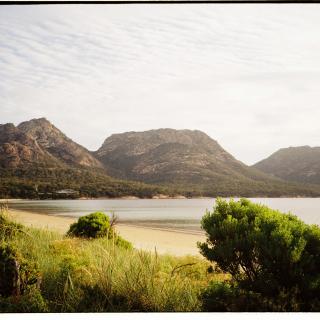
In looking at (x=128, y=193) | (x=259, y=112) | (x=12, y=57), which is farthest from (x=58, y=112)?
(x=12, y=57)

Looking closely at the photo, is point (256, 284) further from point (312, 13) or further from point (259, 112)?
point (259, 112)

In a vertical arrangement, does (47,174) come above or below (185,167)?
below

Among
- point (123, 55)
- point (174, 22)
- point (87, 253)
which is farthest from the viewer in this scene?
point (123, 55)

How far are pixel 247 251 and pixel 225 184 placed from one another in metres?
31.0

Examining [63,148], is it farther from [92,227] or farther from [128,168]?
[92,227]

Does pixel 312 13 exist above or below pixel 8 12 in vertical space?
above

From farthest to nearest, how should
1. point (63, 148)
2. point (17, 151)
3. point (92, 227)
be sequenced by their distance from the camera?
point (63, 148) → point (17, 151) → point (92, 227)

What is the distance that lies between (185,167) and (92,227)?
31.7 meters

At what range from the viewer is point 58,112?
236 ft

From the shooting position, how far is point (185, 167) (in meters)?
40.1

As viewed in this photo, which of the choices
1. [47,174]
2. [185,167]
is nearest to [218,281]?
[47,174]

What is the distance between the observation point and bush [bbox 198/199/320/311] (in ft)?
12.2

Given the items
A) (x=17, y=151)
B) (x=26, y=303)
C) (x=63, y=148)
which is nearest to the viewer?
(x=26, y=303)

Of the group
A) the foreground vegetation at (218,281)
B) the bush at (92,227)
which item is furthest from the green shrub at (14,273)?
the bush at (92,227)
